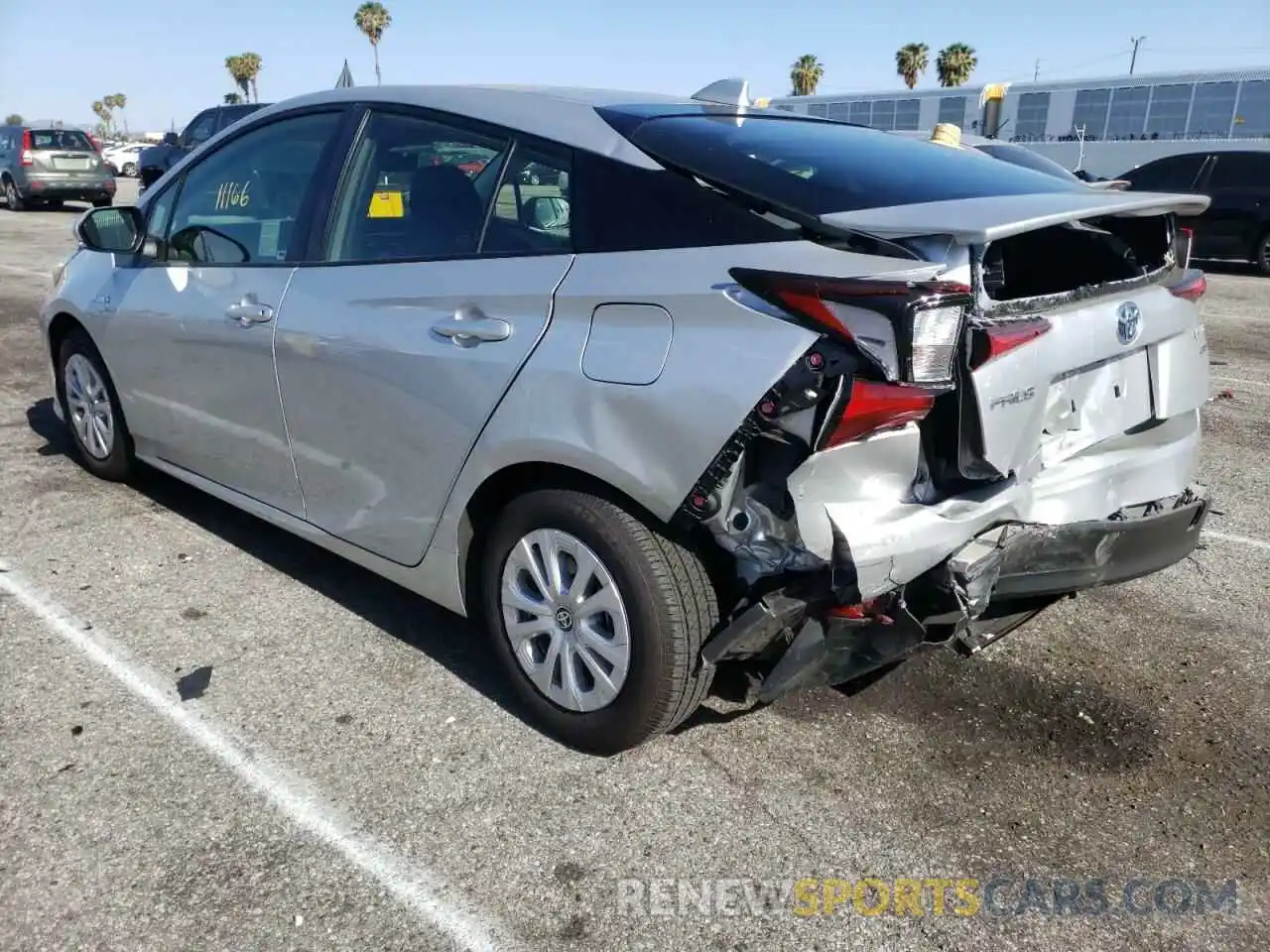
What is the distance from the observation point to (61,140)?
2120cm

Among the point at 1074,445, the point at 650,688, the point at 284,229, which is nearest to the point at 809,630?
the point at 650,688

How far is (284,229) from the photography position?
3.57 metres

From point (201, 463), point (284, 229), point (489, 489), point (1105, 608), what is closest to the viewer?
point (489, 489)

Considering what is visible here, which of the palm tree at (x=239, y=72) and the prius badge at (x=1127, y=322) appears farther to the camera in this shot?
the palm tree at (x=239, y=72)

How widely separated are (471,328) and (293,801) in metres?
1.32

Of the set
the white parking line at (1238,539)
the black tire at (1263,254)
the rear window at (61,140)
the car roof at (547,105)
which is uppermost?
the car roof at (547,105)

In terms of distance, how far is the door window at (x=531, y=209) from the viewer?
2.82 m

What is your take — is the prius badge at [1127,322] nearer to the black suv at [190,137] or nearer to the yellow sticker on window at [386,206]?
the yellow sticker on window at [386,206]

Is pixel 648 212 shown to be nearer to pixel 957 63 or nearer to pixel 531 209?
pixel 531 209

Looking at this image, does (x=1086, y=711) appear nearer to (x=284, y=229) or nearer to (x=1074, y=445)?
(x=1074, y=445)

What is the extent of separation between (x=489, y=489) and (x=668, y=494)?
27.3 inches

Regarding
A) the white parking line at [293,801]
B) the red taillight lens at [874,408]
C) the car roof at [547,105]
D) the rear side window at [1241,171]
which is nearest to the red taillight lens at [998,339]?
the red taillight lens at [874,408]

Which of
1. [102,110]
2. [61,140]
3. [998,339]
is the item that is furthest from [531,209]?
[102,110]

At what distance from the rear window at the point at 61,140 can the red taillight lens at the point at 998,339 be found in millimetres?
23215
